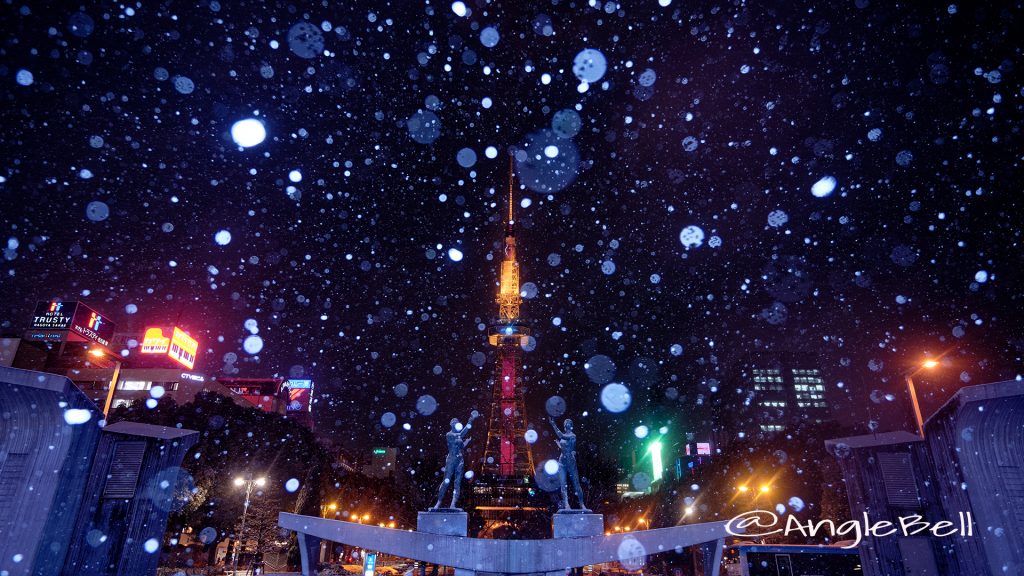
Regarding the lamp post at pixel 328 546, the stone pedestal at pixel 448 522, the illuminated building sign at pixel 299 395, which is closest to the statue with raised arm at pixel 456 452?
the stone pedestal at pixel 448 522

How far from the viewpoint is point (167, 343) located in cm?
5728

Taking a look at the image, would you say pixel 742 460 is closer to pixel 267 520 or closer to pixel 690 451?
pixel 267 520

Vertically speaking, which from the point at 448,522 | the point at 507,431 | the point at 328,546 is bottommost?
the point at 328,546

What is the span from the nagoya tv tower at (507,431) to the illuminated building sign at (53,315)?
44.5m

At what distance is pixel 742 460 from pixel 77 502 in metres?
40.3

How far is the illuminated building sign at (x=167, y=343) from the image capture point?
187 feet

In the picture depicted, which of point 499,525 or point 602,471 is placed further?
point 499,525

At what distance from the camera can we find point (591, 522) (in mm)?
11570

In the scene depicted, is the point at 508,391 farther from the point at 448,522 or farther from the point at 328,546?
the point at 448,522

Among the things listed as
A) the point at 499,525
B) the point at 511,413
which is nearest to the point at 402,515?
the point at 499,525

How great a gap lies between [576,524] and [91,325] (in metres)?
54.7

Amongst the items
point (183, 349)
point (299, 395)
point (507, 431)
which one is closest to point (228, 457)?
point (183, 349)

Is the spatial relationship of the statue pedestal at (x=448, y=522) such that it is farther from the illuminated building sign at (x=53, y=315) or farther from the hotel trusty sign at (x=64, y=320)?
the illuminated building sign at (x=53, y=315)

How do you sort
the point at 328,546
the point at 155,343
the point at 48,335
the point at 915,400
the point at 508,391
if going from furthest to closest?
the point at 508,391 → the point at 155,343 → the point at 328,546 → the point at 48,335 → the point at 915,400
